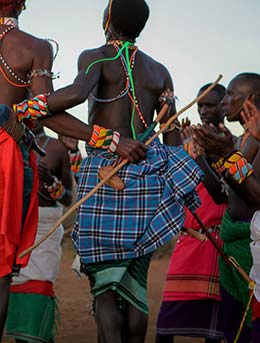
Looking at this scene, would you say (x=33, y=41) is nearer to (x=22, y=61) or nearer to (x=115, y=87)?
(x=22, y=61)

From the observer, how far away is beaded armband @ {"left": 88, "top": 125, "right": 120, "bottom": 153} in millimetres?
4281

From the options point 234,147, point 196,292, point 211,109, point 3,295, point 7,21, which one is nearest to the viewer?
point 3,295

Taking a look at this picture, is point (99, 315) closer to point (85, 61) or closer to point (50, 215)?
point (85, 61)

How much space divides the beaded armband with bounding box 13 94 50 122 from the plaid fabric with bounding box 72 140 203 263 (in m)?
0.48

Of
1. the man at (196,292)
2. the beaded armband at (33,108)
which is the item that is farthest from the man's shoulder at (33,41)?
the man at (196,292)

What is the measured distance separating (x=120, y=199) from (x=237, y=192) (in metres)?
0.76

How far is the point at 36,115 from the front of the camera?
427 centimetres

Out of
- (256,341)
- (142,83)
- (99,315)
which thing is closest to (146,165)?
(142,83)

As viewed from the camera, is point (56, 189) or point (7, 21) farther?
point (56, 189)

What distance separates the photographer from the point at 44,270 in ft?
20.2

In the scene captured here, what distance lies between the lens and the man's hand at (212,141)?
4.27 m

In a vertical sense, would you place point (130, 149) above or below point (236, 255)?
above

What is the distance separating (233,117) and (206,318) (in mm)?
1800

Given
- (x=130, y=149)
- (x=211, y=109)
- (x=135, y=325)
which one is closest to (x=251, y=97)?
(x=130, y=149)
